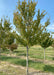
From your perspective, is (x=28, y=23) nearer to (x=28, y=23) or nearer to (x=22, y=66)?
(x=28, y=23)

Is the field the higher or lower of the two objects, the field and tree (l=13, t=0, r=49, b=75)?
the lower

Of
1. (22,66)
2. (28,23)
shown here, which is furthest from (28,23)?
(22,66)

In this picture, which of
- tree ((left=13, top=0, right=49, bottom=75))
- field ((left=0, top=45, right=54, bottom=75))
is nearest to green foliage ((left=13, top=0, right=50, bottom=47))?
tree ((left=13, top=0, right=49, bottom=75))

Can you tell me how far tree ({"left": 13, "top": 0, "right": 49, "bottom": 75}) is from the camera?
5854 mm

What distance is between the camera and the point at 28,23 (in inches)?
241

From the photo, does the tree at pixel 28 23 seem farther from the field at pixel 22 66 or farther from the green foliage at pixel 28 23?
the field at pixel 22 66

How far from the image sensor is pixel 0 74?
5.79 m

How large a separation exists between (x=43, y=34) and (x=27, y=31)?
1.28 metres

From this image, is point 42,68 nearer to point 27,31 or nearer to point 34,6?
point 27,31

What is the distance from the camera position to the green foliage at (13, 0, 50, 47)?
5.86 meters

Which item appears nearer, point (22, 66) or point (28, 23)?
point (28, 23)

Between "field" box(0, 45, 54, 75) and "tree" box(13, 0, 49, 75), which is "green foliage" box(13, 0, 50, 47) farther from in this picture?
"field" box(0, 45, 54, 75)

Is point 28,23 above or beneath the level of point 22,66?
above

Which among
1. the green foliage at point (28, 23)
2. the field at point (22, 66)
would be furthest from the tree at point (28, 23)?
the field at point (22, 66)
